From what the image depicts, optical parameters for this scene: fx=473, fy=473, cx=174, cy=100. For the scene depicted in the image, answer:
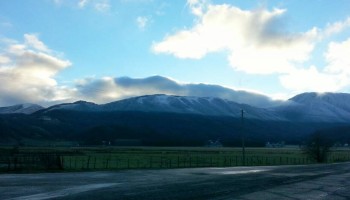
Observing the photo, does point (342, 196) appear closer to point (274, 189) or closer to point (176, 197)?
point (274, 189)

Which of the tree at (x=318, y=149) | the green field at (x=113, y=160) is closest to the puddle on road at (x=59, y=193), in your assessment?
the green field at (x=113, y=160)

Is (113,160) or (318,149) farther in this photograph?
(318,149)

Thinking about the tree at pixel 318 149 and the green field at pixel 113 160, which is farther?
the tree at pixel 318 149

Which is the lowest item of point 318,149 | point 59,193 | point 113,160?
point 113,160

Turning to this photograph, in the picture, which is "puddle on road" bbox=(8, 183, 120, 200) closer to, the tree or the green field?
the green field

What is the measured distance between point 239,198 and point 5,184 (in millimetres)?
15263

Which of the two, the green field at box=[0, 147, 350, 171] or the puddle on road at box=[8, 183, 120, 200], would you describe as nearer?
the puddle on road at box=[8, 183, 120, 200]

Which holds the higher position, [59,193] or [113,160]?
[59,193]

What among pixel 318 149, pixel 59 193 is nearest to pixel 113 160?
pixel 318 149

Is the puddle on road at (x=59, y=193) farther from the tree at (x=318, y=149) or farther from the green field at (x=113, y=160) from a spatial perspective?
the tree at (x=318, y=149)

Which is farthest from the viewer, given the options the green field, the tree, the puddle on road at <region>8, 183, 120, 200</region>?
the tree

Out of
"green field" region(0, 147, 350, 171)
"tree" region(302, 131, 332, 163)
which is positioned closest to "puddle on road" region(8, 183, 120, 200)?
"green field" region(0, 147, 350, 171)

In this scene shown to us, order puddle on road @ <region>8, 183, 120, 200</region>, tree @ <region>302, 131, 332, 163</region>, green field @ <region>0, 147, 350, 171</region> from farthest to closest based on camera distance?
tree @ <region>302, 131, 332, 163</region> < green field @ <region>0, 147, 350, 171</region> < puddle on road @ <region>8, 183, 120, 200</region>

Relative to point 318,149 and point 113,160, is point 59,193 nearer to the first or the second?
point 113,160
